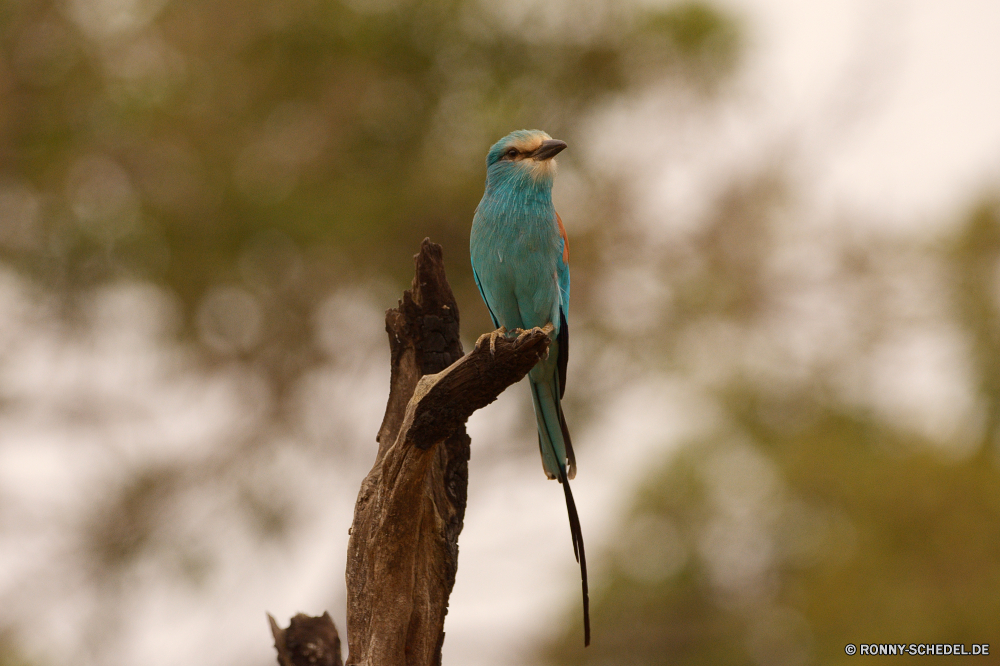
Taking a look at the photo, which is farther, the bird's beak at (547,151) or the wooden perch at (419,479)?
the bird's beak at (547,151)

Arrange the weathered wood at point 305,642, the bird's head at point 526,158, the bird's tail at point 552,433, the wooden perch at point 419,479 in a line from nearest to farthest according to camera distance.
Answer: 1. the wooden perch at point 419,479
2. the weathered wood at point 305,642
3. the bird's tail at point 552,433
4. the bird's head at point 526,158

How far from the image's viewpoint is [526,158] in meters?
3.40

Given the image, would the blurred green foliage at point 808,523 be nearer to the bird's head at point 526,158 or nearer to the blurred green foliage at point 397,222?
the blurred green foliage at point 397,222

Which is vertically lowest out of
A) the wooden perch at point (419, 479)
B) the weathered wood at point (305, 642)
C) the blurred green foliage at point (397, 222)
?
the weathered wood at point (305, 642)

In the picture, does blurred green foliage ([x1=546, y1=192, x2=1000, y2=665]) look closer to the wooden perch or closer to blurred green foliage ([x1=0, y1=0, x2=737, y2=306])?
blurred green foliage ([x1=0, y1=0, x2=737, y2=306])

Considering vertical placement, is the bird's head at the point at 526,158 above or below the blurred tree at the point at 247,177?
below

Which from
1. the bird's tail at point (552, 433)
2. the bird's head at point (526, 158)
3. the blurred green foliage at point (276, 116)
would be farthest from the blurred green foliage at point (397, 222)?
the bird's tail at point (552, 433)

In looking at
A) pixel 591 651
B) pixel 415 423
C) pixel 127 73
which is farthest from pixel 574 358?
pixel 415 423

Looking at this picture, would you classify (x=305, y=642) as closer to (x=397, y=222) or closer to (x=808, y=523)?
(x=397, y=222)

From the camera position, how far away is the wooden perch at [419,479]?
2.41 meters

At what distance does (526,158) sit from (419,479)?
1.40 meters

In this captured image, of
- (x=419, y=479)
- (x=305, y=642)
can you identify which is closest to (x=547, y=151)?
(x=419, y=479)

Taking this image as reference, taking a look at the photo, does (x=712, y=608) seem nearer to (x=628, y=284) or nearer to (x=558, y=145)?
(x=628, y=284)

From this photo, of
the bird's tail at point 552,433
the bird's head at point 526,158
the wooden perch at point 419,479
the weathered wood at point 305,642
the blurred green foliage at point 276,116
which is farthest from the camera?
the blurred green foliage at point 276,116
